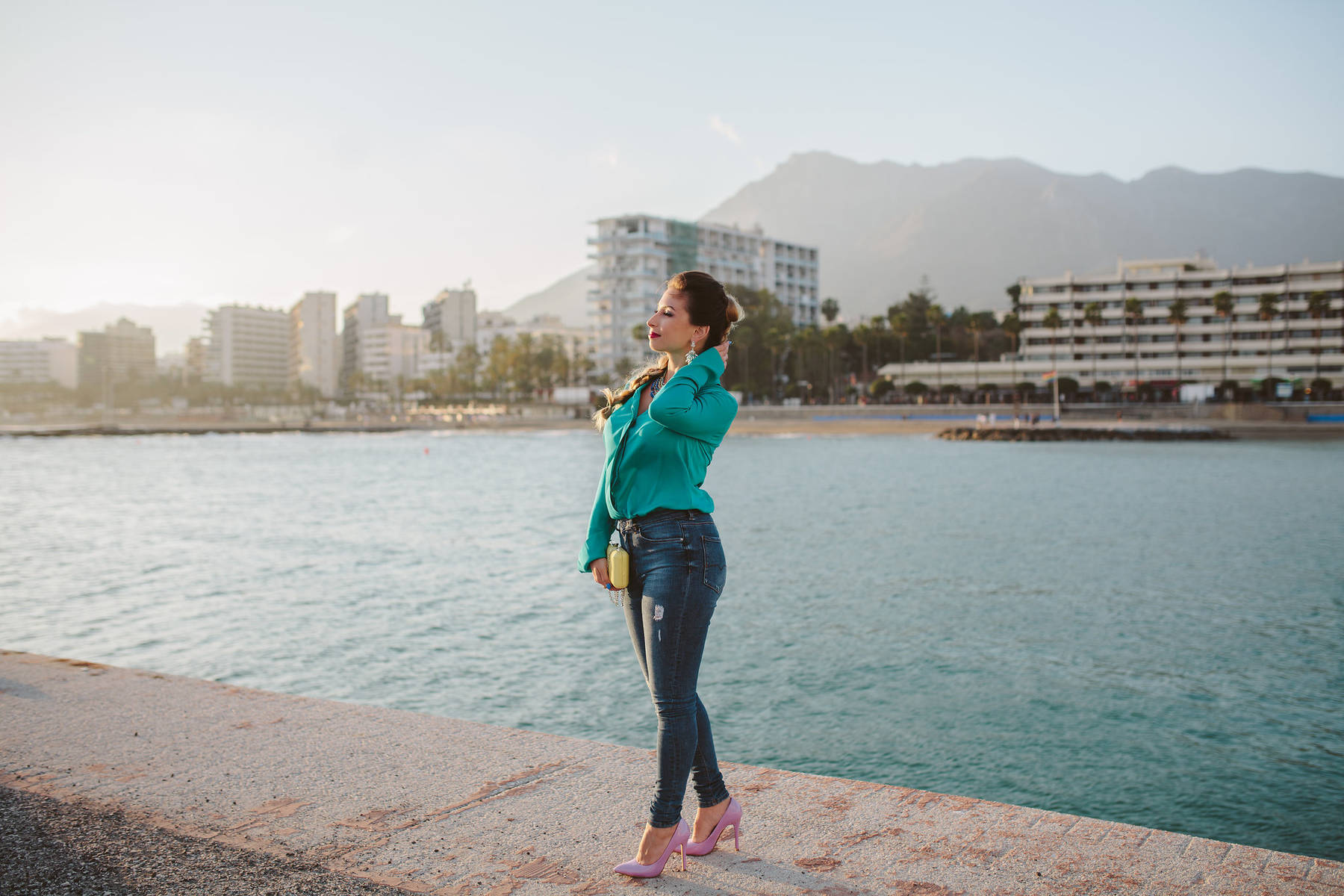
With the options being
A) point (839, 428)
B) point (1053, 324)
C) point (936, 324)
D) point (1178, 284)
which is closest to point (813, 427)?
point (839, 428)

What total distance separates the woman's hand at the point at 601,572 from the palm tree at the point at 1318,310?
12128cm

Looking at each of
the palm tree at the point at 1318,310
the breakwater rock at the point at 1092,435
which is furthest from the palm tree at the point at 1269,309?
the breakwater rock at the point at 1092,435

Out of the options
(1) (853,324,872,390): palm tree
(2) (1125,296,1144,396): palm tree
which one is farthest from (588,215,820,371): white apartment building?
(2) (1125,296,1144,396): palm tree

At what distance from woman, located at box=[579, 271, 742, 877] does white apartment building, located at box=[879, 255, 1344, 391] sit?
11504 cm

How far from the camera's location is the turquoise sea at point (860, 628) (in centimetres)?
901

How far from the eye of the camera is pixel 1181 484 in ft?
139

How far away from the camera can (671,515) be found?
356 centimetres

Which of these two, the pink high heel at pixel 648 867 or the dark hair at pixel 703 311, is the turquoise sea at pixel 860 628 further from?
the dark hair at pixel 703 311

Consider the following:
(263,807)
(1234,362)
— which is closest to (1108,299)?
(1234,362)

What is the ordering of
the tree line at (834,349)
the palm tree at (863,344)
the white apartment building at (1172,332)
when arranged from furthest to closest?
1. the palm tree at (863,344)
2. the tree line at (834,349)
3. the white apartment building at (1172,332)

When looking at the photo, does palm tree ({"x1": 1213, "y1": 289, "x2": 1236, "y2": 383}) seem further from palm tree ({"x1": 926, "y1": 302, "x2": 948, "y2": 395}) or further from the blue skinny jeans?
the blue skinny jeans

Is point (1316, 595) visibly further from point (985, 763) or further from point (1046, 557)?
point (985, 763)

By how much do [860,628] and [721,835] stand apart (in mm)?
10966

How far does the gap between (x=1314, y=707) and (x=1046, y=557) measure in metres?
11.7
